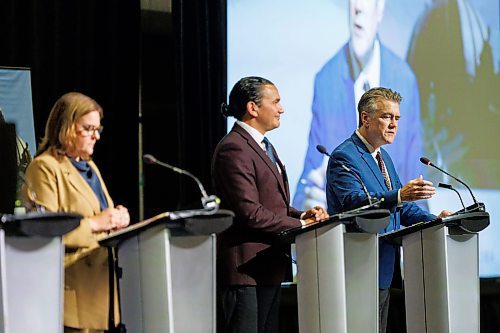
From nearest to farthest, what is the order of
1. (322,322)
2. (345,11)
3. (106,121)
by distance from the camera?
(322,322) → (106,121) → (345,11)

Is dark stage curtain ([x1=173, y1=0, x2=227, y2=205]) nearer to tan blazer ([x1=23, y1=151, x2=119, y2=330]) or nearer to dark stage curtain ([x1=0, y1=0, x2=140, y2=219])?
dark stage curtain ([x1=0, y1=0, x2=140, y2=219])

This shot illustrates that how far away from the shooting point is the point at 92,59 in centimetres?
522

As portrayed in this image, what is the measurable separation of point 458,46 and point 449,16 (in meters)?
0.20

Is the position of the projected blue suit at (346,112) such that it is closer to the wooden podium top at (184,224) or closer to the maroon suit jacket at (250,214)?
the maroon suit jacket at (250,214)

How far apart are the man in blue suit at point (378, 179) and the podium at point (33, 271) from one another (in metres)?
1.52

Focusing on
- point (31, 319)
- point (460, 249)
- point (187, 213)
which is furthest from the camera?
point (460, 249)

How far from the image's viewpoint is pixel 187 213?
3104 mm

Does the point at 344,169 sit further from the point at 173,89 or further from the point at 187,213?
the point at 173,89

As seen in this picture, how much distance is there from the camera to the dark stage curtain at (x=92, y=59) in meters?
5.09

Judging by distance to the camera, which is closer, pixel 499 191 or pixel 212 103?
pixel 212 103

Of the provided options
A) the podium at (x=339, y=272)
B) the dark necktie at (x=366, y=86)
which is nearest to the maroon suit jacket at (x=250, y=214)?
the podium at (x=339, y=272)

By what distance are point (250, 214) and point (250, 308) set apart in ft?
1.27

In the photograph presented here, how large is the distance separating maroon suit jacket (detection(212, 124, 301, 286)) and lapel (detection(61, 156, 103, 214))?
0.70m

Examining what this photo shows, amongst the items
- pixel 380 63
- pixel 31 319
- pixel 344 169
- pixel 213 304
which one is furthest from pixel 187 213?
pixel 380 63
